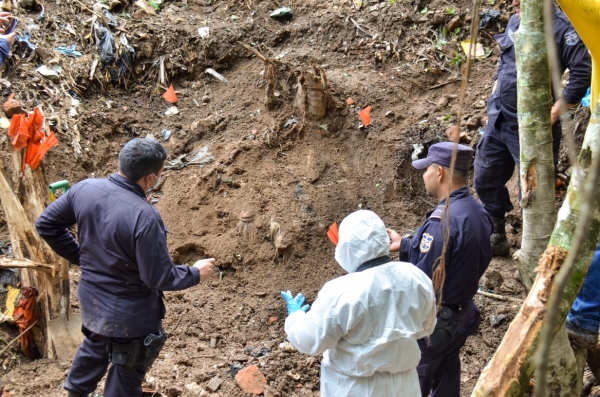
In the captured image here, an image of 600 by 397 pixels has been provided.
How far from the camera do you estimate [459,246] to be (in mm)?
2922

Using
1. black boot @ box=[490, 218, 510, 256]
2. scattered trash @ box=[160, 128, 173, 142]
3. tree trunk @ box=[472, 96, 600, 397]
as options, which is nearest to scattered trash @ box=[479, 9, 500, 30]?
black boot @ box=[490, 218, 510, 256]

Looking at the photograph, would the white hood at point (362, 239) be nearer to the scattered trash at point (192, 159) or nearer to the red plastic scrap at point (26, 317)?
the red plastic scrap at point (26, 317)

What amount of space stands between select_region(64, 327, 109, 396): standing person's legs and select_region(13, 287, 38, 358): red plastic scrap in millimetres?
1019

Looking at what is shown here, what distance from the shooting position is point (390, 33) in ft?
23.9

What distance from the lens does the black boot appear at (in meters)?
4.95

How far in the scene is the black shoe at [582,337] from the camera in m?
3.06

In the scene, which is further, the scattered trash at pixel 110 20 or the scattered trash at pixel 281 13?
the scattered trash at pixel 281 13

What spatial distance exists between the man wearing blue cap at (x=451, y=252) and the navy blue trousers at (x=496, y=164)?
1.52 meters

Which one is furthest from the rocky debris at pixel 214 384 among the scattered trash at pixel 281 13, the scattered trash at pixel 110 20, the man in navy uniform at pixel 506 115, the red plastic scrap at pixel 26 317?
the scattered trash at pixel 281 13

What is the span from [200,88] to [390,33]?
8.70 ft

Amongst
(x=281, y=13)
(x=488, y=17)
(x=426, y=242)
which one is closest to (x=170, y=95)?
(x=281, y=13)

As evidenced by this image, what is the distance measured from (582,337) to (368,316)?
5.03 feet

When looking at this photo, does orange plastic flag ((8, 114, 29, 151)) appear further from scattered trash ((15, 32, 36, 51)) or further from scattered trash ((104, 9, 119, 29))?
scattered trash ((104, 9, 119, 29))

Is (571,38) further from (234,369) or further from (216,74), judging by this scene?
(216,74)
